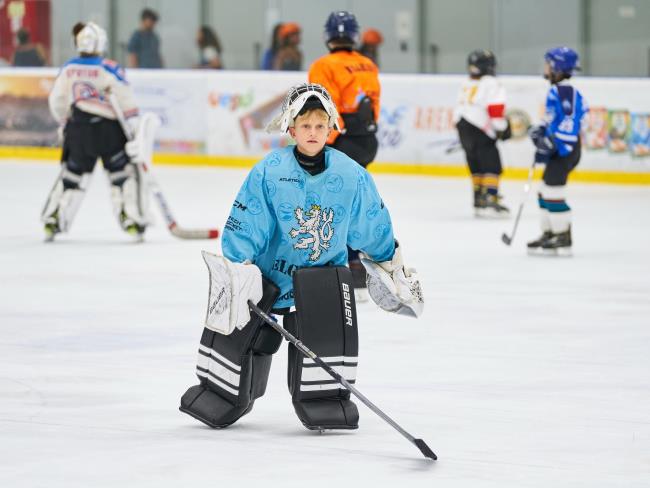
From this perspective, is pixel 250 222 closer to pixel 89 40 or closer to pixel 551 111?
pixel 551 111

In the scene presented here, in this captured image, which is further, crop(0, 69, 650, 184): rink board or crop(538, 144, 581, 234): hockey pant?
crop(0, 69, 650, 184): rink board

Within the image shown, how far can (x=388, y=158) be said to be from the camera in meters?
13.2

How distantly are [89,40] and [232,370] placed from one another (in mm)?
4974

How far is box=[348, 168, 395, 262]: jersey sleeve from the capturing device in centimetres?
398

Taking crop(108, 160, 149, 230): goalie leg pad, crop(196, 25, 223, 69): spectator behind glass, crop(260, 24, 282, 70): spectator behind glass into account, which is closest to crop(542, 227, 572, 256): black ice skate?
crop(108, 160, 149, 230): goalie leg pad

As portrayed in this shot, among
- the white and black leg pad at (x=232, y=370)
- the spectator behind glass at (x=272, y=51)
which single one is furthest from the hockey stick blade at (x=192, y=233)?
the spectator behind glass at (x=272, y=51)

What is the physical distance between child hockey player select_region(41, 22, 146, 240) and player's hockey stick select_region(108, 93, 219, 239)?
0.04 metres

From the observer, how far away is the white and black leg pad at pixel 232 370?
3928mm

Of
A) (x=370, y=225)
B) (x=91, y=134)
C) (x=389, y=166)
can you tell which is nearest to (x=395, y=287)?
(x=370, y=225)

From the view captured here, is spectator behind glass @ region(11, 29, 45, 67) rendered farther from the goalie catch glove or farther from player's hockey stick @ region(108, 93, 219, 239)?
the goalie catch glove

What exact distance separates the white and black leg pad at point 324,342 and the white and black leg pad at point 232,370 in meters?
0.09

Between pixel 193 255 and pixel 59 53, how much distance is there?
7.37 meters

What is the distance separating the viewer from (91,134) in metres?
8.73

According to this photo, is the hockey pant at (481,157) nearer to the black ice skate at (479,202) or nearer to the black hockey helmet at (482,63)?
the black ice skate at (479,202)
